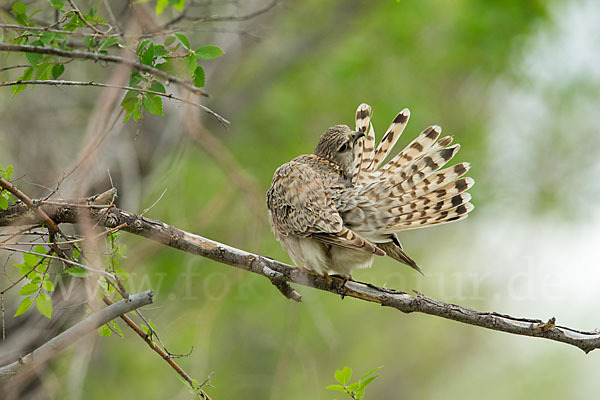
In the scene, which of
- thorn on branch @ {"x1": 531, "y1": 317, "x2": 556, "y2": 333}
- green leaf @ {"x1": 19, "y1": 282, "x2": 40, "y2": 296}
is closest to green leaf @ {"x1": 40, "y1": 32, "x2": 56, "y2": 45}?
green leaf @ {"x1": 19, "y1": 282, "x2": 40, "y2": 296}

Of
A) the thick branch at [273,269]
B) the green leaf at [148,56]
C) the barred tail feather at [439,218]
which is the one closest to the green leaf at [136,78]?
the green leaf at [148,56]

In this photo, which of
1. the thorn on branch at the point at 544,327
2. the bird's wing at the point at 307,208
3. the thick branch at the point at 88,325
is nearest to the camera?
the thick branch at the point at 88,325

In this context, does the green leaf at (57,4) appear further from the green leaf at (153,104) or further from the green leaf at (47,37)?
the green leaf at (153,104)

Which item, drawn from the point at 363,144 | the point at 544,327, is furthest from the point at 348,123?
the point at 544,327

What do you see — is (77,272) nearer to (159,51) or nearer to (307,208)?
(159,51)

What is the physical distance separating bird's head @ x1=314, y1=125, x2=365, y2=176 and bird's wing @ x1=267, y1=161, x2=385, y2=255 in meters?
0.20

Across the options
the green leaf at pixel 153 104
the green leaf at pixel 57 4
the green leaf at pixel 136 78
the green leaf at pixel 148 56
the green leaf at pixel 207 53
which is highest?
the green leaf at pixel 57 4

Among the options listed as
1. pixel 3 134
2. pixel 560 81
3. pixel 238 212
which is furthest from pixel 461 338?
pixel 3 134

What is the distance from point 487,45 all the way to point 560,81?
2840mm

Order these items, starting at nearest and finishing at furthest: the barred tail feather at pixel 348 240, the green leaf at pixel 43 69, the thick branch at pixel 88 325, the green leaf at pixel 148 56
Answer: the thick branch at pixel 88 325 → the green leaf at pixel 148 56 → the green leaf at pixel 43 69 → the barred tail feather at pixel 348 240

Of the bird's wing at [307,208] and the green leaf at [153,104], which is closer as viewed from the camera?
the green leaf at [153,104]

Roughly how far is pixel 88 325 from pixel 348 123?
25.2 feet

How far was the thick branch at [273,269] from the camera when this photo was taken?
293 cm

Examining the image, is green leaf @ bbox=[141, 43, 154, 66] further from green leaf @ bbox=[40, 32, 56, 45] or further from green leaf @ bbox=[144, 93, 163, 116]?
green leaf @ bbox=[40, 32, 56, 45]
